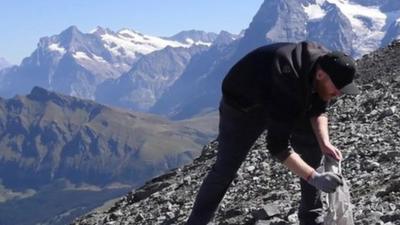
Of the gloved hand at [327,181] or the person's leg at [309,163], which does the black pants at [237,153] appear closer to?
the person's leg at [309,163]

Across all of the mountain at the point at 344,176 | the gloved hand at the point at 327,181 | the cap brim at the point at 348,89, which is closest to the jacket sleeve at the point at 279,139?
the gloved hand at the point at 327,181

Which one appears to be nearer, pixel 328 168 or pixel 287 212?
pixel 328 168

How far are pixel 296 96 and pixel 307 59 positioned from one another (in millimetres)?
535

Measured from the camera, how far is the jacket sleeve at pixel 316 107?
7.74 metres

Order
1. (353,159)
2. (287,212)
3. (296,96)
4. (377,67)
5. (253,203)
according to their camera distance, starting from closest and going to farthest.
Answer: (296,96)
(287,212)
(253,203)
(353,159)
(377,67)

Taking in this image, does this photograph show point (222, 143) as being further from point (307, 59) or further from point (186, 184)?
point (186, 184)

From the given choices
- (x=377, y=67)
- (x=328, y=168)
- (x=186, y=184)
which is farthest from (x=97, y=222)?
(x=377, y=67)

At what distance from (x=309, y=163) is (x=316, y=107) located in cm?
84

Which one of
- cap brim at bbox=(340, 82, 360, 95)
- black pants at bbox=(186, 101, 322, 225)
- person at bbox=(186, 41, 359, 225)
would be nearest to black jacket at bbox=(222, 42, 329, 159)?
person at bbox=(186, 41, 359, 225)

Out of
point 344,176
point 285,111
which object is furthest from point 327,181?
point 344,176

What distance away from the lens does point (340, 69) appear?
22.5 feet

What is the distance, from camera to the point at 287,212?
1107 cm

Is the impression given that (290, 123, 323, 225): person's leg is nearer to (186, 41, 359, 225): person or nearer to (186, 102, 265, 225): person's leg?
(186, 41, 359, 225): person

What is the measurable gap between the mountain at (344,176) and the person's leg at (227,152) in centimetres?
209
